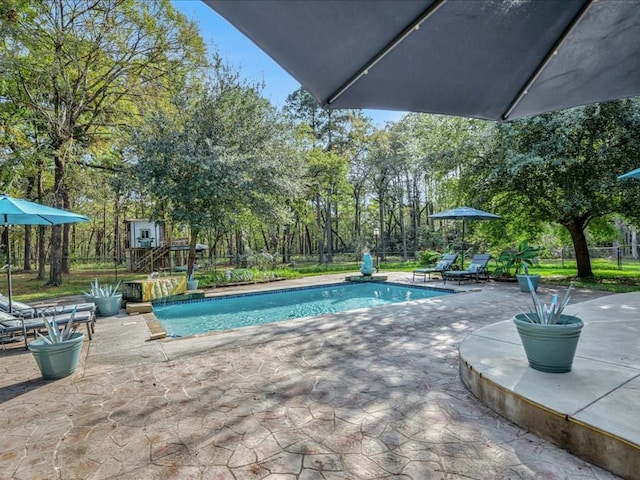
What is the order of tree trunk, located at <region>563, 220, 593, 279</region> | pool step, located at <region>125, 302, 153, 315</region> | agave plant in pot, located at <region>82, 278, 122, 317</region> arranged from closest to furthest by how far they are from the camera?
agave plant in pot, located at <region>82, 278, 122, 317</region> → pool step, located at <region>125, 302, 153, 315</region> → tree trunk, located at <region>563, 220, 593, 279</region>

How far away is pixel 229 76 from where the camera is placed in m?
11.0

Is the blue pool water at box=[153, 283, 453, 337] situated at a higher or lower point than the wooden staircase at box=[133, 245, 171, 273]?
lower

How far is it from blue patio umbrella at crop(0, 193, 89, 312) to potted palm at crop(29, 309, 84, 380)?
1468 mm

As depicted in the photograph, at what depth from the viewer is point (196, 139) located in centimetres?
1024

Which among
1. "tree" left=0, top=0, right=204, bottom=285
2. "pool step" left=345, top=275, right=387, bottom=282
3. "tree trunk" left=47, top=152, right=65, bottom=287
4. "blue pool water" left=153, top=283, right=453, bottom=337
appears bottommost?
"blue pool water" left=153, top=283, right=453, bottom=337

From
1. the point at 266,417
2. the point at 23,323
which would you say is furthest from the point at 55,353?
the point at 266,417

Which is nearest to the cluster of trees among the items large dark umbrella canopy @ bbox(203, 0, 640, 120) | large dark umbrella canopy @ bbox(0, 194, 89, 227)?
large dark umbrella canopy @ bbox(0, 194, 89, 227)

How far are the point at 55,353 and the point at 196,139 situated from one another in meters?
Result: 7.95

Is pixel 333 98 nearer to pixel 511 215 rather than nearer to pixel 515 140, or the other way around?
pixel 515 140

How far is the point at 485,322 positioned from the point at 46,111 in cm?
1384

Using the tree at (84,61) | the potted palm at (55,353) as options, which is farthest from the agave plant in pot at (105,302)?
the tree at (84,61)

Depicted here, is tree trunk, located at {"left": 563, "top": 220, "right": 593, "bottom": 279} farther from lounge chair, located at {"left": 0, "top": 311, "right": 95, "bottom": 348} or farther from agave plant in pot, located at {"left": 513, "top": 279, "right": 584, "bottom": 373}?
lounge chair, located at {"left": 0, "top": 311, "right": 95, "bottom": 348}

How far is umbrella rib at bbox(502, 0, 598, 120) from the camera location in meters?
1.50

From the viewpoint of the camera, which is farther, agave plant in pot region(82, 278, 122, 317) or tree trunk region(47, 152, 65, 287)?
tree trunk region(47, 152, 65, 287)
